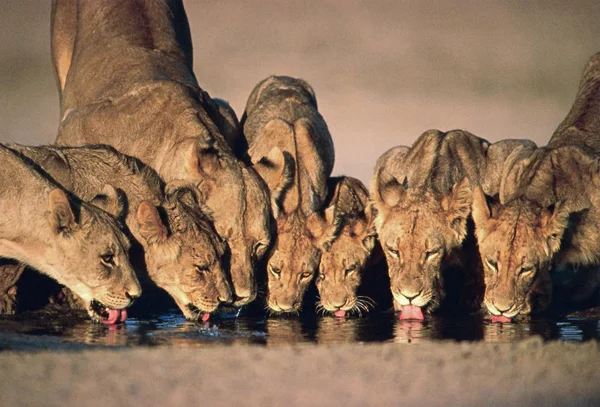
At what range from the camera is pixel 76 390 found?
8.42 metres

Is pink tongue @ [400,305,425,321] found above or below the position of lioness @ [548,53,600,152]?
below

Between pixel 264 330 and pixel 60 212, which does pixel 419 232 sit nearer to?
pixel 264 330

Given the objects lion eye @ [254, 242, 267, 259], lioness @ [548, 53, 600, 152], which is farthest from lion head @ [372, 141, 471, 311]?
lioness @ [548, 53, 600, 152]

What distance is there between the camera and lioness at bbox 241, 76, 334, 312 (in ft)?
41.7

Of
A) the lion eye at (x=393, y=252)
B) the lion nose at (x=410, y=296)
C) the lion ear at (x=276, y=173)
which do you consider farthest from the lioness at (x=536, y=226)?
the lion ear at (x=276, y=173)

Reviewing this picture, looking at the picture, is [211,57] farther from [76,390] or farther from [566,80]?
[76,390]

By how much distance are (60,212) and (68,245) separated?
32 centimetres

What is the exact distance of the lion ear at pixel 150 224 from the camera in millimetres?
11812

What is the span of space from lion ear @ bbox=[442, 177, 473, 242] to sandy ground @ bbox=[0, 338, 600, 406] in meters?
2.34

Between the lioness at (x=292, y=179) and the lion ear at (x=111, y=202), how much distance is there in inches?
62.0

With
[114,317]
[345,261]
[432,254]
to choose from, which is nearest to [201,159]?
[345,261]

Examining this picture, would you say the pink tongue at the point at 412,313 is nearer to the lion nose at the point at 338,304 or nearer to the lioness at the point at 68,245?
→ the lion nose at the point at 338,304

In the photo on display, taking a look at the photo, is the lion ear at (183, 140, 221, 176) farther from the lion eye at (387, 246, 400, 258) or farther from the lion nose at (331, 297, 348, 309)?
the lion eye at (387, 246, 400, 258)

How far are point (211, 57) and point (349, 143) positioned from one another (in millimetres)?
Result: 3897
